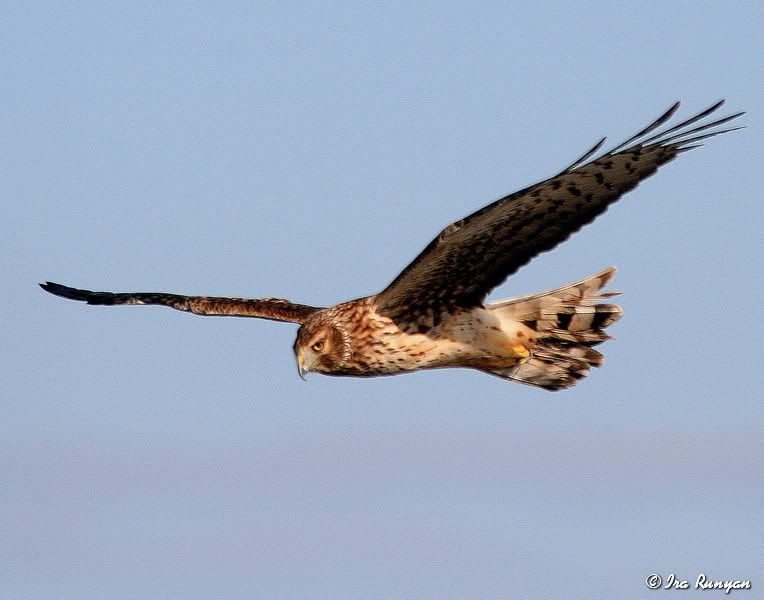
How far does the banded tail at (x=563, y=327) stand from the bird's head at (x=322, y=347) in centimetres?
113

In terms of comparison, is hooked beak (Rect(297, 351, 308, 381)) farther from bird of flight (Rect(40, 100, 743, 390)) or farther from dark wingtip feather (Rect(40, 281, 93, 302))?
dark wingtip feather (Rect(40, 281, 93, 302))

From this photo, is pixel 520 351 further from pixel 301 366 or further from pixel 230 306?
pixel 230 306

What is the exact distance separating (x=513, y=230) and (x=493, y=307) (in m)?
1.02

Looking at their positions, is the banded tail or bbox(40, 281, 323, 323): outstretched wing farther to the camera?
bbox(40, 281, 323, 323): outstretched wing

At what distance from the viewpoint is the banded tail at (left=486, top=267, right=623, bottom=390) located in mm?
10891

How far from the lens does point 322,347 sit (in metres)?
10.4

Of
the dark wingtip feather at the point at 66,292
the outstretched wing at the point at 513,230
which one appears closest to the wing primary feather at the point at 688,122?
the outstretched wing at the point at 513,230

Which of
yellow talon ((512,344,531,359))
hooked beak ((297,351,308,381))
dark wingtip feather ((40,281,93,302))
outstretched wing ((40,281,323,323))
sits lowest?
yellow talon ((512,344,531,359))

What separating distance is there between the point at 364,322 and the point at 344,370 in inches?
14.7

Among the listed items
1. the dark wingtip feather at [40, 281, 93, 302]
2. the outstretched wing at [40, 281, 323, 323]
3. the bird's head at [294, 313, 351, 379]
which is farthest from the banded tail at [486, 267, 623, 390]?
the dark wingtip feather at [40, 281, 93, 302]

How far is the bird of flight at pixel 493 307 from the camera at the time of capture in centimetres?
941

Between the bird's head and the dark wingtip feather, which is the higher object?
the dark wingtip feather

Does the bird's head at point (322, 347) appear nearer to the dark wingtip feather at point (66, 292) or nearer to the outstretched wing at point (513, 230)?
the outstretched wing at point (513, 230)

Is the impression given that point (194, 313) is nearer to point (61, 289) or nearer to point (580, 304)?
point (61, 289)
